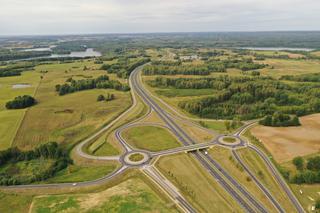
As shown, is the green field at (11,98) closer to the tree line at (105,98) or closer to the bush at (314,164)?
the tree line at (105,98)

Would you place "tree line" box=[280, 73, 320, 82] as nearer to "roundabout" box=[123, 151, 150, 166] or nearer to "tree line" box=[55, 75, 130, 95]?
"tree line" box=[55, 75, 130, 95]

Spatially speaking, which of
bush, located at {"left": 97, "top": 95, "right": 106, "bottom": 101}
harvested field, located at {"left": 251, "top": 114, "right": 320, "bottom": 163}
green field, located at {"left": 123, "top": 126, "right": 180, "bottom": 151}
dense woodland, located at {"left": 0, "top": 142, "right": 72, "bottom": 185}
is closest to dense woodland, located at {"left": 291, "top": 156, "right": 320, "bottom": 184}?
harvested field, located at {"left": 251, "top": 114, "right": 320, "bottom": 163}

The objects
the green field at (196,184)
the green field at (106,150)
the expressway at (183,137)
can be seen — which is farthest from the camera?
the green field at (106,150)

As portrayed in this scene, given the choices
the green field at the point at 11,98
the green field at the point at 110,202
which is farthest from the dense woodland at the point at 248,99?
the green field at the point at 11,98

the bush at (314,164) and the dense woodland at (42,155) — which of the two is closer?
the bush at (314,164)

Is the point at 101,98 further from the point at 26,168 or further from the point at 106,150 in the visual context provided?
the point at 26,168

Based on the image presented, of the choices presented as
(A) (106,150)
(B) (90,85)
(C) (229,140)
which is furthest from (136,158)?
(B) (90,85)
